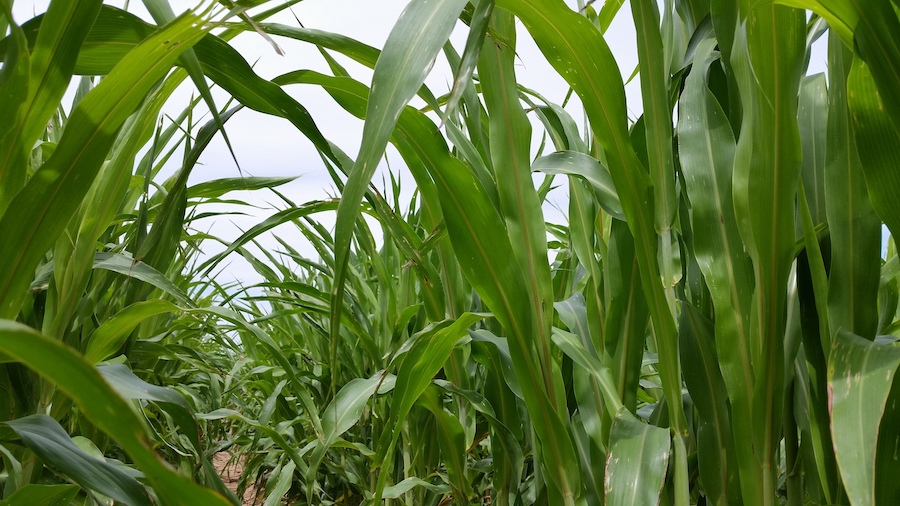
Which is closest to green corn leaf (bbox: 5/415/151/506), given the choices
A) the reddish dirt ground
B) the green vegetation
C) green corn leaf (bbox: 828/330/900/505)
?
the green vegetation

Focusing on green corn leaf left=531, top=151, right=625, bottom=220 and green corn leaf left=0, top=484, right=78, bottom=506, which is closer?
green corn leaf left=0, top=484, right=78, bottom=506

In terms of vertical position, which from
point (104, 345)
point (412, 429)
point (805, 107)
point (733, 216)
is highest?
point (805, 107)

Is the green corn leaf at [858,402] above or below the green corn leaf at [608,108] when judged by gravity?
below

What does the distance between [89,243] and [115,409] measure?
1.27 ft

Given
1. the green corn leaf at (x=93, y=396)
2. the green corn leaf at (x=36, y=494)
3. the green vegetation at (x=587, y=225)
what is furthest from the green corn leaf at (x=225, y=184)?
the green corn leaf at (x=93, y=396)

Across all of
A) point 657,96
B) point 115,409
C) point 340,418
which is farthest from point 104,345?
point 657,96

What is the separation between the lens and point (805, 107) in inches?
22.3

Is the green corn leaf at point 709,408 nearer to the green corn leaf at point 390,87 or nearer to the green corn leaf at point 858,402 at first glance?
the green corn leaf at point 858,402

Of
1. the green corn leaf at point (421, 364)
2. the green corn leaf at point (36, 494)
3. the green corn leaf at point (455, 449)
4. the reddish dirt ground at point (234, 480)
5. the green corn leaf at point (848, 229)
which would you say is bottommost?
the reddish dirt ground at point (234, 480)

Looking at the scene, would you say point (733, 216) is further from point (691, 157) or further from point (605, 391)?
point (605, 391)

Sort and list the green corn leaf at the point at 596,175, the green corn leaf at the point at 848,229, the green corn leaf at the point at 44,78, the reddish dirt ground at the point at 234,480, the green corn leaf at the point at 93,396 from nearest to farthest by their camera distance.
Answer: the green corn leaf at the point at 93,396
the green corn leaf at the point at 44,78
the green corn leaf at the point at 848,229
the green corn leaf at the point at 596,175
the reddish dirt ground at the point at 234,480

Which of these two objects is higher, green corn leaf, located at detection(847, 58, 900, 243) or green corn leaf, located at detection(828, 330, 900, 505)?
green corn leaf, located at detection(847, 58, 900, 243)

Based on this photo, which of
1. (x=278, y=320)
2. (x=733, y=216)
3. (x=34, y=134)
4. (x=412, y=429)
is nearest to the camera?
(x=34, y=134)

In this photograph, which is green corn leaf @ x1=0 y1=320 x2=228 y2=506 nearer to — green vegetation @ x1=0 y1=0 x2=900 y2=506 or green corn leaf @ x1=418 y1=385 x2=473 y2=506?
green vegetation @ x1=0 y1=0 x2=900 y2=506
